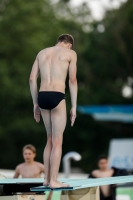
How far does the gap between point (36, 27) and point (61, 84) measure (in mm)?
46777

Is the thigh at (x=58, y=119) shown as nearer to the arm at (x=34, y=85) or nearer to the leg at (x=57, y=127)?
the leg at (x=57, y=127)

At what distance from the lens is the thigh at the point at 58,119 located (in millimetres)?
9930

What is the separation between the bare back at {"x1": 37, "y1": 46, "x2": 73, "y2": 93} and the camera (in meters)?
9.93

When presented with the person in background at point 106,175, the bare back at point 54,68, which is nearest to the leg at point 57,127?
the bare back at point 54,68

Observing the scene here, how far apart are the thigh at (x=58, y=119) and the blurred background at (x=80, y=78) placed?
42.3 metres

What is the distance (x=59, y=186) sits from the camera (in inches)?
381

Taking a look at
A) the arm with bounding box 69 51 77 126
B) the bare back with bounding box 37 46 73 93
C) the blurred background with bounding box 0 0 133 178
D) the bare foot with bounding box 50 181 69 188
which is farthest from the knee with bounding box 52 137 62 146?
the blurred background with bounding box 0 0 133 178

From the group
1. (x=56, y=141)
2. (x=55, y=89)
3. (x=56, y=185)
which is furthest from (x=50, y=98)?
(x=56, y=185)

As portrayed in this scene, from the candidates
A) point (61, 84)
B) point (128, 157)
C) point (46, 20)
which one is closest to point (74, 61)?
point (61, 84)

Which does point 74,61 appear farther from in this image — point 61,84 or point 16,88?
point 16,88

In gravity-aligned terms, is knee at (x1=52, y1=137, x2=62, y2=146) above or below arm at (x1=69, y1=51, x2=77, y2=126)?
below

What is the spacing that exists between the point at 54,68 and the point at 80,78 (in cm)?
4696

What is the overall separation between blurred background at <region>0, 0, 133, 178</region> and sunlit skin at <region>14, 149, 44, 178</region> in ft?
127

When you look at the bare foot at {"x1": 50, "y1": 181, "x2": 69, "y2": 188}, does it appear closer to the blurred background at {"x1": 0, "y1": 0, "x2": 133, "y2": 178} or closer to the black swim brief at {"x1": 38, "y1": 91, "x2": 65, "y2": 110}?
the black swim brief at {"x1": 38, "y1": 91, "x2": 65, "y2": 110}
